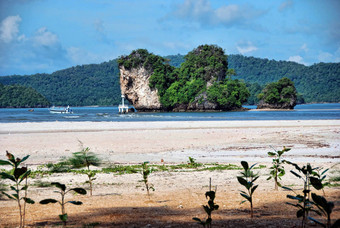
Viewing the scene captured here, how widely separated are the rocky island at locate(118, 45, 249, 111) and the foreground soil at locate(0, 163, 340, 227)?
7557cm

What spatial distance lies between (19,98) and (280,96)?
11326 cm

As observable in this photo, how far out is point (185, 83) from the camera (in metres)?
88.4

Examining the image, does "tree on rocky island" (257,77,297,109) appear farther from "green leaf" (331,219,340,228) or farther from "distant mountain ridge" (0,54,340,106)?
"green leaf" (331,219,340,228)

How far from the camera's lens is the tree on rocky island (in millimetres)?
92438

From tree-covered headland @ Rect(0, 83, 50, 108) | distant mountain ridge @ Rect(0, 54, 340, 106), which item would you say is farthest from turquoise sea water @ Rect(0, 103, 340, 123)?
distant mountain ridge @ Rect(0, 54, 340, 106)

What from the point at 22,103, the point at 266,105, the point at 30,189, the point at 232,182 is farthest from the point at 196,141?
the point at 22,103

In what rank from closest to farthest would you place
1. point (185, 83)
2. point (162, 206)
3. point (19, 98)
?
point (162, 206) → point (185, 83) → point (19, 98)

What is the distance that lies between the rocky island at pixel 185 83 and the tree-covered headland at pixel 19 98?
2999 inches

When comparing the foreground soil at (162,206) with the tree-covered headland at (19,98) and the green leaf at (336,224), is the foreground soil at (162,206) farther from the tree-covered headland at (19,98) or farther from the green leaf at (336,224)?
the tree-covered headland at (19,98)

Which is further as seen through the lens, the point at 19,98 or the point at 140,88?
the point at 19,98

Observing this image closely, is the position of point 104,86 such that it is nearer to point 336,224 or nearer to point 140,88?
point 140,88

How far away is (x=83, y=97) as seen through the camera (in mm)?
184750

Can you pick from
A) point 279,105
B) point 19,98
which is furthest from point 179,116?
point 19,98

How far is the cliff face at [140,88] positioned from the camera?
89.6 m
